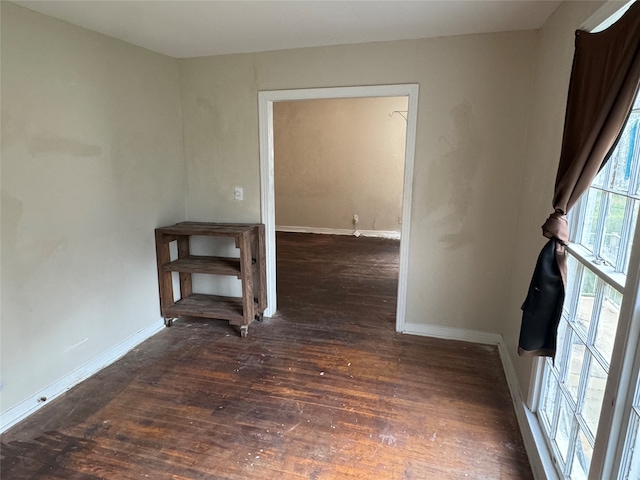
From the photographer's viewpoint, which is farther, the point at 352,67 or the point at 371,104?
the point at 371,104

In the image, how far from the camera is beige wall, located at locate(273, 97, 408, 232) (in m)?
6.62

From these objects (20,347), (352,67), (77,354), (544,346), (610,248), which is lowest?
(77,354)

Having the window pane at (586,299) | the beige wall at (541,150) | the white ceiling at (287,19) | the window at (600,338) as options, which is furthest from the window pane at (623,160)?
the white ceiling at (287,19)

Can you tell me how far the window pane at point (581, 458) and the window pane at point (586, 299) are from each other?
0.43 m

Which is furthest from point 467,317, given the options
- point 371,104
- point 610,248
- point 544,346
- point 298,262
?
point 371,104

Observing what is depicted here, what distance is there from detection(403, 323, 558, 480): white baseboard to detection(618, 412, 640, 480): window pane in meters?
0.56

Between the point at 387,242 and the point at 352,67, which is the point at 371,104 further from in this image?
the point at 352,67

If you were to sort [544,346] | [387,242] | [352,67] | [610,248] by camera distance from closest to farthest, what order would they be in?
[610,248] → [544,346] → [352,67] → [387,242]

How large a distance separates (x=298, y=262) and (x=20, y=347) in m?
3.51

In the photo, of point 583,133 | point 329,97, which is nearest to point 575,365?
point 583,133

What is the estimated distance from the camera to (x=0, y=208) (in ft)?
6.47

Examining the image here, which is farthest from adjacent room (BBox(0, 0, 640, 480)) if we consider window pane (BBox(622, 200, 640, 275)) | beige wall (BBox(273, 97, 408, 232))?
beige wall (BBox(273, 97, 408, 232))

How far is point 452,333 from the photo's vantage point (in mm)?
3105

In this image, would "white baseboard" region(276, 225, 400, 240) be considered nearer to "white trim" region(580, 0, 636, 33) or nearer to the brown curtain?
the brown curtain
